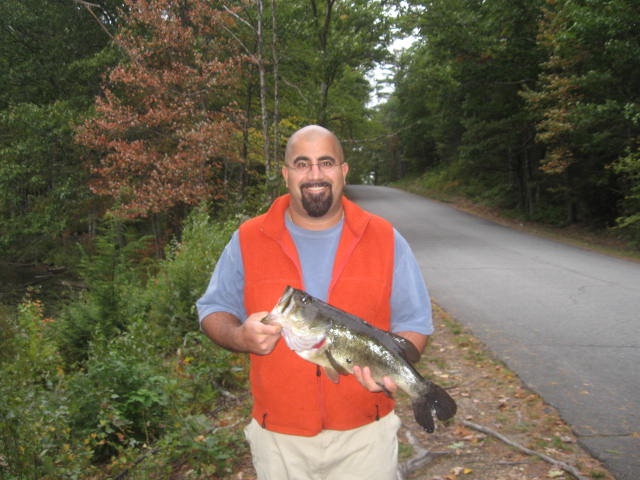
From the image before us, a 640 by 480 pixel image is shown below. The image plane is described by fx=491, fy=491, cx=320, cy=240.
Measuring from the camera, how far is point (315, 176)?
2.67m

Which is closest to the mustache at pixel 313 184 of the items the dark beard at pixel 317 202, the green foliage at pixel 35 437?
the dark beard at pixel 317 202

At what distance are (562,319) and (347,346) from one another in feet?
24.3

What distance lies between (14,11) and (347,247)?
80.2ft

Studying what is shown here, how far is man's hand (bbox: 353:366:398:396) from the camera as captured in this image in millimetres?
2299

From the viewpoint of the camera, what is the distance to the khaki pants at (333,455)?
249cm

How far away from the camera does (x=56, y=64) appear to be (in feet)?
70.5

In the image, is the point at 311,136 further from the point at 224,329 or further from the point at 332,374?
the point at 332,374

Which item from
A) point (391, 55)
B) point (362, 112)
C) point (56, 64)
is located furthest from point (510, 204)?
point (56, 64)

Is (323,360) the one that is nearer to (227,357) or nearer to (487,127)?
(227,357)

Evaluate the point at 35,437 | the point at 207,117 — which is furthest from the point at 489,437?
the point at 207,117

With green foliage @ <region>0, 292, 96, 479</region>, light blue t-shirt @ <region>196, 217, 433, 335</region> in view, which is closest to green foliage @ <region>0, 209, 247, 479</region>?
green foliage @ <region>0, 292, 96, 479</region>

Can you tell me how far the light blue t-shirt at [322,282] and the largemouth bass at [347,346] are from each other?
0.26 metres

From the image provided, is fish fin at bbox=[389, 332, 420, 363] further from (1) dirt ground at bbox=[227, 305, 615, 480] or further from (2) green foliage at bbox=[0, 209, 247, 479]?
(2) green foliage at bbox=[0, 209, 247, 479]

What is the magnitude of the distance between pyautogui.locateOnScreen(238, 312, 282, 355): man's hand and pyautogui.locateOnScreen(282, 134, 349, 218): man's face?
0.69m
